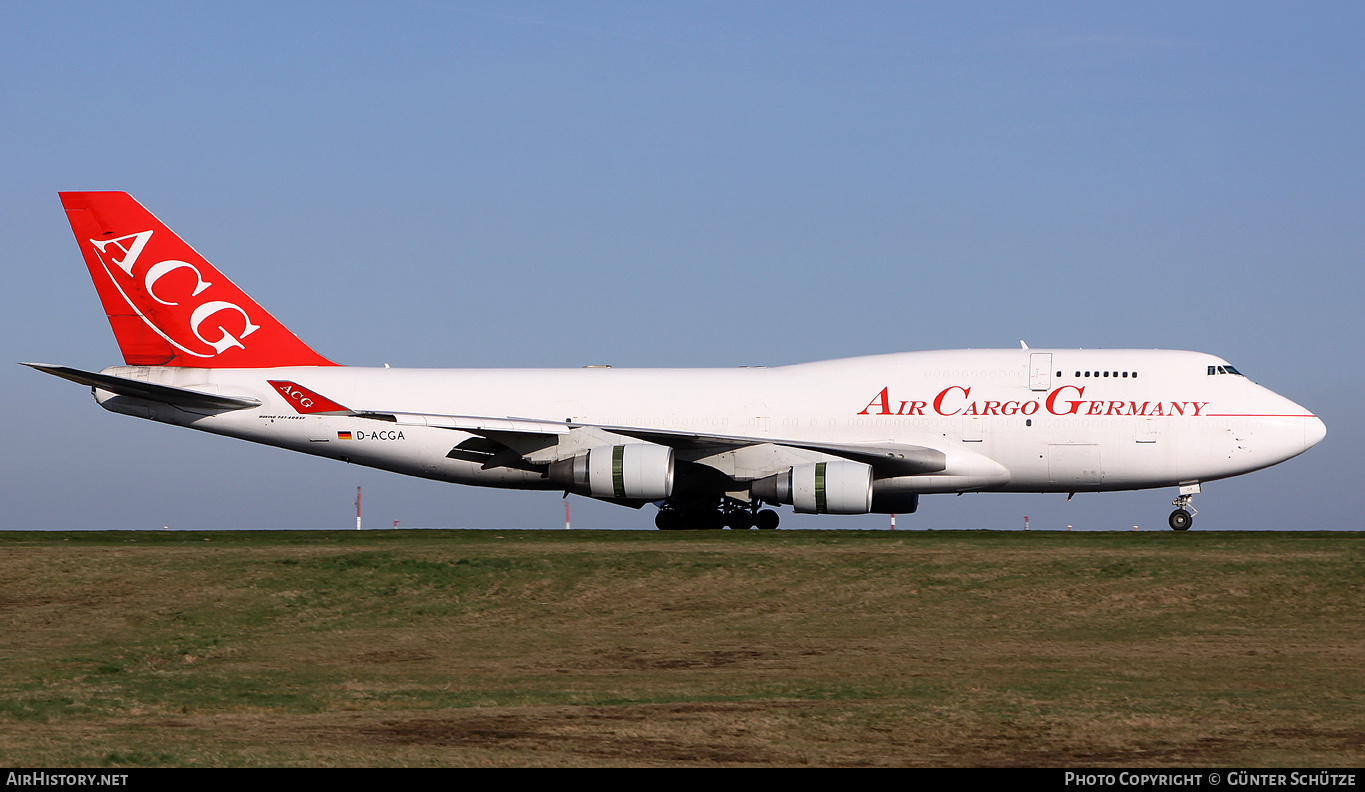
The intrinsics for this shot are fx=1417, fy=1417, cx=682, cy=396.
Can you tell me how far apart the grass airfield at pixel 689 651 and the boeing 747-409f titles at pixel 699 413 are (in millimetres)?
3983

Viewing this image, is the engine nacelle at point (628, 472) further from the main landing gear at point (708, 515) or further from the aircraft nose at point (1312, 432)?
the aircraft nose at point (1312, 432)

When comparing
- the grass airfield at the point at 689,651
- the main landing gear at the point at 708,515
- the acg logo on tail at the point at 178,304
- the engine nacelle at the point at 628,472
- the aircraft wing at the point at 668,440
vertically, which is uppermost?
the acg logo on tail at the point at 178,304

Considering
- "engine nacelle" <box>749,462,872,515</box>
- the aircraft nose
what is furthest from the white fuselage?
"engine nacelle" <box>749,462,872,515</box>

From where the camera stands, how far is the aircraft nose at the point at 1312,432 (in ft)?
98.7

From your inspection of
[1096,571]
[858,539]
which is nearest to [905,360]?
[858,539]

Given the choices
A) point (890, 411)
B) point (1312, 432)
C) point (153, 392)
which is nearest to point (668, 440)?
point (890, 411)

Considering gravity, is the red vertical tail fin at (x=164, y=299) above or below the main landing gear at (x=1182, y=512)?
above

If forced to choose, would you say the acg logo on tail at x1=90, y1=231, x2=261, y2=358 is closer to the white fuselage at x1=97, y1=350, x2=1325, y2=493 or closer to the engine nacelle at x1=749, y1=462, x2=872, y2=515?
the white fuselage at x1=97, y1=350, x2=1325, y2=493

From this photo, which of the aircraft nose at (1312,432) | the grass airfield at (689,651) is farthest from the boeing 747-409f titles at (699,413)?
the grass airfield at (689,651)

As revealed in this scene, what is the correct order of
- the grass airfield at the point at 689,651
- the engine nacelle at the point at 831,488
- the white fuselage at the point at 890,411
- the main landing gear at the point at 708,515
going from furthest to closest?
the main landing gear at the point at 708,515
the white fuselage at the point at 890,411
the engine nacelle at the point at 831,488
the grass airfield at the point at 689,651

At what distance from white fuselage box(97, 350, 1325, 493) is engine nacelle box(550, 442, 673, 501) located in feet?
4.91

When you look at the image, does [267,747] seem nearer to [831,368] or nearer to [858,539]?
[858,539]

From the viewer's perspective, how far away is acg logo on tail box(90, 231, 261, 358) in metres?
35.2
